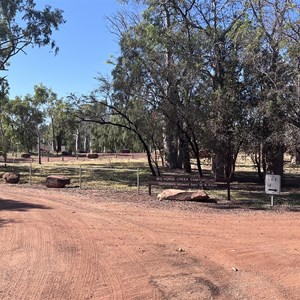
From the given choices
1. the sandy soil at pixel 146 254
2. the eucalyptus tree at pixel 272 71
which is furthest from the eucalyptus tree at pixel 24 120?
the sandy soil at pixel 146 254

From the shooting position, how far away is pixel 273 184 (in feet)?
43.2

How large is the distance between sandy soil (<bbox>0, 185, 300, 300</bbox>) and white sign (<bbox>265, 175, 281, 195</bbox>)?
52.2 inches

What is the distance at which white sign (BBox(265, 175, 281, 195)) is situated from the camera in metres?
13.1

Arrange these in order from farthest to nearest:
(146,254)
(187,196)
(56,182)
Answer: (56,182)
(187,196)
(146,254)

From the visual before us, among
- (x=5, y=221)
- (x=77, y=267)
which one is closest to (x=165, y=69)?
(x=5, y=221)

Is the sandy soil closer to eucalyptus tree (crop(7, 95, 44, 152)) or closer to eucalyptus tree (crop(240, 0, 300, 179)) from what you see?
eucalyptus tree (crop(240, 0, 300, 179))

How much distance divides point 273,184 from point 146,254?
7.32 metres

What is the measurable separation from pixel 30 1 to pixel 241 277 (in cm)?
2579

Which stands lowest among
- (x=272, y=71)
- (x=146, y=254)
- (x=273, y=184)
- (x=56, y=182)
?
(x=146, y=254)

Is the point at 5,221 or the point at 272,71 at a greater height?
the point at 272,71

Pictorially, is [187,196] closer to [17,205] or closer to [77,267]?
[17,205]

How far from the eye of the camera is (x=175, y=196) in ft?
46.6

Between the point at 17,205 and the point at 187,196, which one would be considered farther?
the point at 187,196

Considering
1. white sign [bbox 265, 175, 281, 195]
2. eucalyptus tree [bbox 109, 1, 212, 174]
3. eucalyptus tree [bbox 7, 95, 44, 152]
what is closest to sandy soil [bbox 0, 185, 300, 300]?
white sign [bbox 265, 175, 281, 195]
